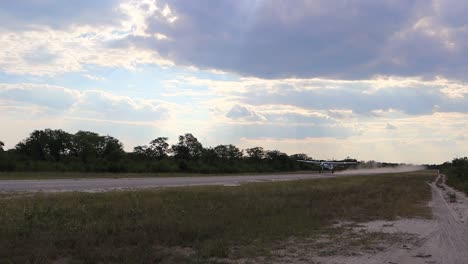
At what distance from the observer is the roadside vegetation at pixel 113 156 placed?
69.3m

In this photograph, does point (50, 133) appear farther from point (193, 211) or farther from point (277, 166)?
point (193, 211)

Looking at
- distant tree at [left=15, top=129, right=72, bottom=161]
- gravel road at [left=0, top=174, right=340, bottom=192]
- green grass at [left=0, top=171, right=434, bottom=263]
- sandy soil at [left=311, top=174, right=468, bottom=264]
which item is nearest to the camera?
green grass at [left=0, top=171, right=434, bottom=263]

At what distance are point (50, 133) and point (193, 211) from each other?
80.8 meters

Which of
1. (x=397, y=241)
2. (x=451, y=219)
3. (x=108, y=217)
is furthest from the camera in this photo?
(x=451, y=219)

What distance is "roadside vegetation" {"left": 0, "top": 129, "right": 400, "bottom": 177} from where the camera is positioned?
227 feet

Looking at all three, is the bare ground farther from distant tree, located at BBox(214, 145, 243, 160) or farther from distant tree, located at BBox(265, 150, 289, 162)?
distant tree, located at BBox(265, 150, 289, 162)

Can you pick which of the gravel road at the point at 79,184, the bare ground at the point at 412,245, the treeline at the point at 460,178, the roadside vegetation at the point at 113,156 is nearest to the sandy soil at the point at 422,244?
the bare ground at the point at 412,245

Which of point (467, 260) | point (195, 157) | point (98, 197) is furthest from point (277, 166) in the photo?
point (467, 260)

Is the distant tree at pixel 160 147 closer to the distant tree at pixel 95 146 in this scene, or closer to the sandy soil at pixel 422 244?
the distant tree at pixel 95 146

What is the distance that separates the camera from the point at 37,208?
733 inches

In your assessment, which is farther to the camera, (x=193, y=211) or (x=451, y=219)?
(x=451, y=219)

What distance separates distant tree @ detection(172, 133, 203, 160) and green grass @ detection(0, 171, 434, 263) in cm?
9549

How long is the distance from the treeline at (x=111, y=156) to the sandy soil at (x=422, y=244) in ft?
173

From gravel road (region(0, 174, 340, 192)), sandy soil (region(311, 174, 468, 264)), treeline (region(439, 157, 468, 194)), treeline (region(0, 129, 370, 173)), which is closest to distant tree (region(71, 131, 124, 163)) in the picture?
treeline (region(0, 129, 370, 173))
